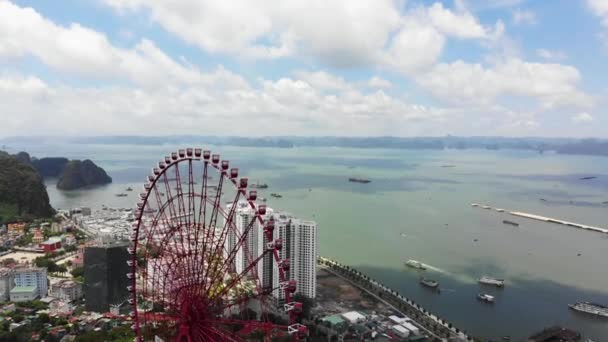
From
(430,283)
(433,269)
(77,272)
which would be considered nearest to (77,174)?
(77,272)

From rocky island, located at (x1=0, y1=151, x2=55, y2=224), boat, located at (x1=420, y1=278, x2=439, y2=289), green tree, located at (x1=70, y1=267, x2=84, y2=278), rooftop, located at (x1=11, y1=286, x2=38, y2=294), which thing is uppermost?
rocky island, located at (x1=0, y1=151, x2=55, y2=224)

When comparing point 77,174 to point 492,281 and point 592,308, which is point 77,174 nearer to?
point 492,281

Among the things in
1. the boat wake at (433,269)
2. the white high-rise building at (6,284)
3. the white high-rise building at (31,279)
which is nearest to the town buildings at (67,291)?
the white high-rise building at (31,279)

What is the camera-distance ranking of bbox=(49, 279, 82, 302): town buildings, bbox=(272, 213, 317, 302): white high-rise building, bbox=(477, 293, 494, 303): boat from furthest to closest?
bbox=(477, 293, 494, 303): boat
bbox=(272, 213, 317, 302): white high-rise building
bbox=(49, 279, 82, 302): town buildings

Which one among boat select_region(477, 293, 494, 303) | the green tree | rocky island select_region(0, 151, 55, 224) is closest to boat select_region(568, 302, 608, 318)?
boat select_region(477, 293, 494, 303)

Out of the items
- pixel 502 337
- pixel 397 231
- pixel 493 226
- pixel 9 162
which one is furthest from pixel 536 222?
pixel 9 162

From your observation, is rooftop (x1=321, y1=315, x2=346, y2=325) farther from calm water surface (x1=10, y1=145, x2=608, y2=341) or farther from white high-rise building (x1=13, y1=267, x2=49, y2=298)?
white high-rise building (x1=13, y1=267, x2=49, y2=298)
